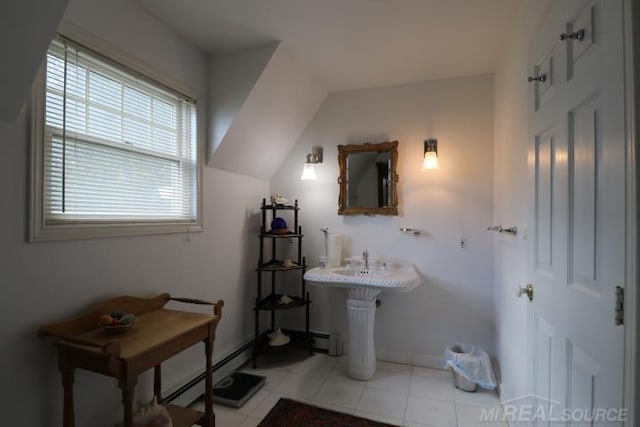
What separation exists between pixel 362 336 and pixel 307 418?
0.72m

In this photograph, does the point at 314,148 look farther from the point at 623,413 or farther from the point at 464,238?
the point at 623,413

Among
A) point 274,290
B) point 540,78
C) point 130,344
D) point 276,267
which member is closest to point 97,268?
point 130,344

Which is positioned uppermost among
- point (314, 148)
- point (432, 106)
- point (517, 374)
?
point (432, 106)

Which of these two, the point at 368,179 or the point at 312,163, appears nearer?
the point at 368,179

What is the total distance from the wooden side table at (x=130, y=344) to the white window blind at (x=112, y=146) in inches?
18.9

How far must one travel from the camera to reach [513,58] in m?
1.85

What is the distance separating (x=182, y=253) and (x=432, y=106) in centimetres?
236

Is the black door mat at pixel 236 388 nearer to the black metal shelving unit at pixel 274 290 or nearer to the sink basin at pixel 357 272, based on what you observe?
the black metal shelving unit at pixel 274 290

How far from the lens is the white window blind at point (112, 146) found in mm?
1389

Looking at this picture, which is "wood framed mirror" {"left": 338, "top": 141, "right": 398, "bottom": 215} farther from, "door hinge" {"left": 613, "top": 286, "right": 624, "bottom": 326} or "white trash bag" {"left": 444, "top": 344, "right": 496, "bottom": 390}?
"door hinge" {"left": 613, "top": 286, "right": 624, "bottom": 326}

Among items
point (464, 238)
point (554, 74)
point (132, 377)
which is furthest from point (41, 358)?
point (464, 238)

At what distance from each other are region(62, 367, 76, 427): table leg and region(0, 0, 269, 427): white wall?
0.37 ft

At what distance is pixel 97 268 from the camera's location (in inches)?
61.0

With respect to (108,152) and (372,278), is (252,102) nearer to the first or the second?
(108,152)
